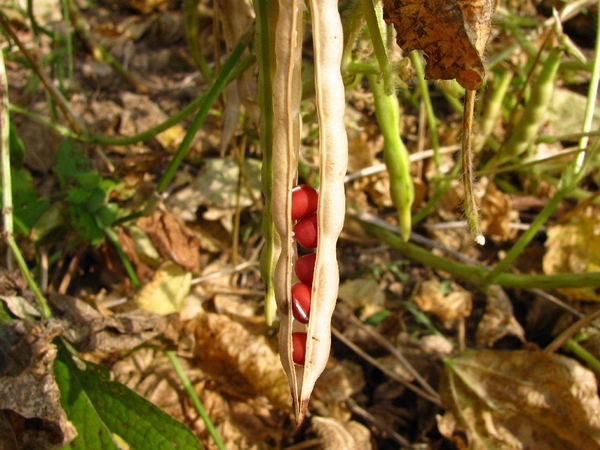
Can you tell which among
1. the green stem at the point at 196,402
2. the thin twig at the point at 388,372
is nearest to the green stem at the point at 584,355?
the thin twig at the point at 388,372

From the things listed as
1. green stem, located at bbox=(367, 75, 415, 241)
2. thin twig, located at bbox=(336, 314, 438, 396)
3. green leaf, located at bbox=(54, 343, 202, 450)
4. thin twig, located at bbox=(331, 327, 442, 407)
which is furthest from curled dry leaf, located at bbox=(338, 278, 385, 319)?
green leaf, located at bbox=(54, 343, 202, 450)

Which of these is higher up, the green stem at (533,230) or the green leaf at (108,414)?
the green stem at (533,230)

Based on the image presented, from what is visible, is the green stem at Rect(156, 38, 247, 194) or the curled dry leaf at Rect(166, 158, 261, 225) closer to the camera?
the green stem at Rect(156, 38, 247, 194)

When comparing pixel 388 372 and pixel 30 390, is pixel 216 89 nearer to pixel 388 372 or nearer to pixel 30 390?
pixel 30 390

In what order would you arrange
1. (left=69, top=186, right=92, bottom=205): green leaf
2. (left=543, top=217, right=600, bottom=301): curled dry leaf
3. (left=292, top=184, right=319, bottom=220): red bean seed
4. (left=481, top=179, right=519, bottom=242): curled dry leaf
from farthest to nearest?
1. (left=481, top=179, right=519, bottom=242): curled dry leaf
2. (left=543, top=217, right=600, bottom=301): curled dry leaf
3. (left=69, top=186, right=92, bottom=205): green leaf
4. (left=292, top=184, right=319, bottom=220): red bean seed

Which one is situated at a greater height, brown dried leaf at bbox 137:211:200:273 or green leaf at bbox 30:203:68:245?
green leaf at bbox 30:203:68:245

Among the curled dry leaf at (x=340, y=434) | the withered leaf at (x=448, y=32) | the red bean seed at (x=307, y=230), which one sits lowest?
the curled dry leaf at (x=340, y=434)

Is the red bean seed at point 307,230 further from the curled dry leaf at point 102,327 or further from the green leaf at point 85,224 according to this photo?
the green leaf at point 85,224

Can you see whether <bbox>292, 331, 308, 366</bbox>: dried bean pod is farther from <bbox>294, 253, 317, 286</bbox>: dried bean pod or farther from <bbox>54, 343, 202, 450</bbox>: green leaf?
<bbox>54, 343, 202, 450</bbox>: green leaf
